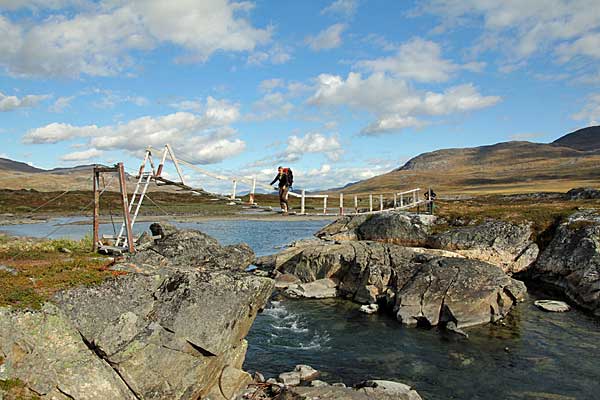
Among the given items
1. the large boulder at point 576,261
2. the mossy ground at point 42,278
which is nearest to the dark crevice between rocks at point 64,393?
the mossy ground at point 42,278

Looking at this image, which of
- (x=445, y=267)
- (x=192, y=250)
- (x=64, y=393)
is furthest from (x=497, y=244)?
(x=64, y=393)

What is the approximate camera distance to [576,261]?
2828cm

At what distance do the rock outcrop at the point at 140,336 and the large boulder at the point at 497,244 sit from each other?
2318 centimetres

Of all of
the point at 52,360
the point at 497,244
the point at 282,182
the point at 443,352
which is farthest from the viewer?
the point at 497,244

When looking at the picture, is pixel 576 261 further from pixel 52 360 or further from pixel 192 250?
pixel 52 360

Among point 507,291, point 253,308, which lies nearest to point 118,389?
point 253,308

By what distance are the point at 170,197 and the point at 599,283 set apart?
132599 millimetres

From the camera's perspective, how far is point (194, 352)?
39.1 ft

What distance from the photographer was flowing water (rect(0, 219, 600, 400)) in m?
16.0

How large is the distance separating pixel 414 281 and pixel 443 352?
5.81 metres

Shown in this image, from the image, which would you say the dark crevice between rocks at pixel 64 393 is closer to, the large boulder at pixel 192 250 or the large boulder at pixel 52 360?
the large boulder at pixel 52 360

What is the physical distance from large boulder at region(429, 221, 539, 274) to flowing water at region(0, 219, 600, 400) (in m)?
7.07

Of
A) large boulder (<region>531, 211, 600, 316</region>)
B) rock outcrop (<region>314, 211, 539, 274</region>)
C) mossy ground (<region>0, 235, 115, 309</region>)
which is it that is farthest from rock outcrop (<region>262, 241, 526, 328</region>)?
mossy ground (<region>0, 235, 115, 309</region>)

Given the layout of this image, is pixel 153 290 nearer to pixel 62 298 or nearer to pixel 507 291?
pixel 62 298
